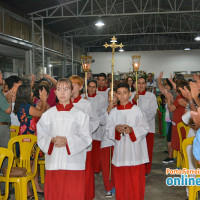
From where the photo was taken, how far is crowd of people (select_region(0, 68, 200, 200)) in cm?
325

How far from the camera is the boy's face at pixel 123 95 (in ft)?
13.4

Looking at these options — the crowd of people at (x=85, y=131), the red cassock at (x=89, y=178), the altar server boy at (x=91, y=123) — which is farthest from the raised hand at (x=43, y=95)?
the red cassock at (x=89, y=178)

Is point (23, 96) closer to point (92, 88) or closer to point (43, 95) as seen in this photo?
point (43, 95)

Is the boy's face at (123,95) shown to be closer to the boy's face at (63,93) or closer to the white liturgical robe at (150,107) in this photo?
the boy's face at (63,93)

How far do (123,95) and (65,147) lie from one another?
3.87ft

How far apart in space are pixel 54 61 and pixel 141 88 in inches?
545

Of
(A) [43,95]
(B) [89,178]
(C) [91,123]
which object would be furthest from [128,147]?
(A) [43,95]

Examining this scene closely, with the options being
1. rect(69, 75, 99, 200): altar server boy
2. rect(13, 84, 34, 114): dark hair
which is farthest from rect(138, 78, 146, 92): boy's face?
rect(13, 84, 34, 114): dark hair

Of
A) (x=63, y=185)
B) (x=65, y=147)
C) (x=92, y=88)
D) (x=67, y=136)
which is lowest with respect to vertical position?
(x=63, y=185)

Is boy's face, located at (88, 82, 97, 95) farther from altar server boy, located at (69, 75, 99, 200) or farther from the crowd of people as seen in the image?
altar server boy, located at (69, 75, 99, 200)

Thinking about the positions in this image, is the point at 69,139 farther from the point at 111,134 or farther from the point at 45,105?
the point at 45,105

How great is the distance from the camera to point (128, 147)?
400cm

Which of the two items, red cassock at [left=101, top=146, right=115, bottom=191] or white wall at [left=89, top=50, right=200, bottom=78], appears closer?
red cassock at [left=101, top=146, right=115, bottom=191]

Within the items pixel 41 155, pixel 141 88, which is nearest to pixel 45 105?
pixel 41 155
